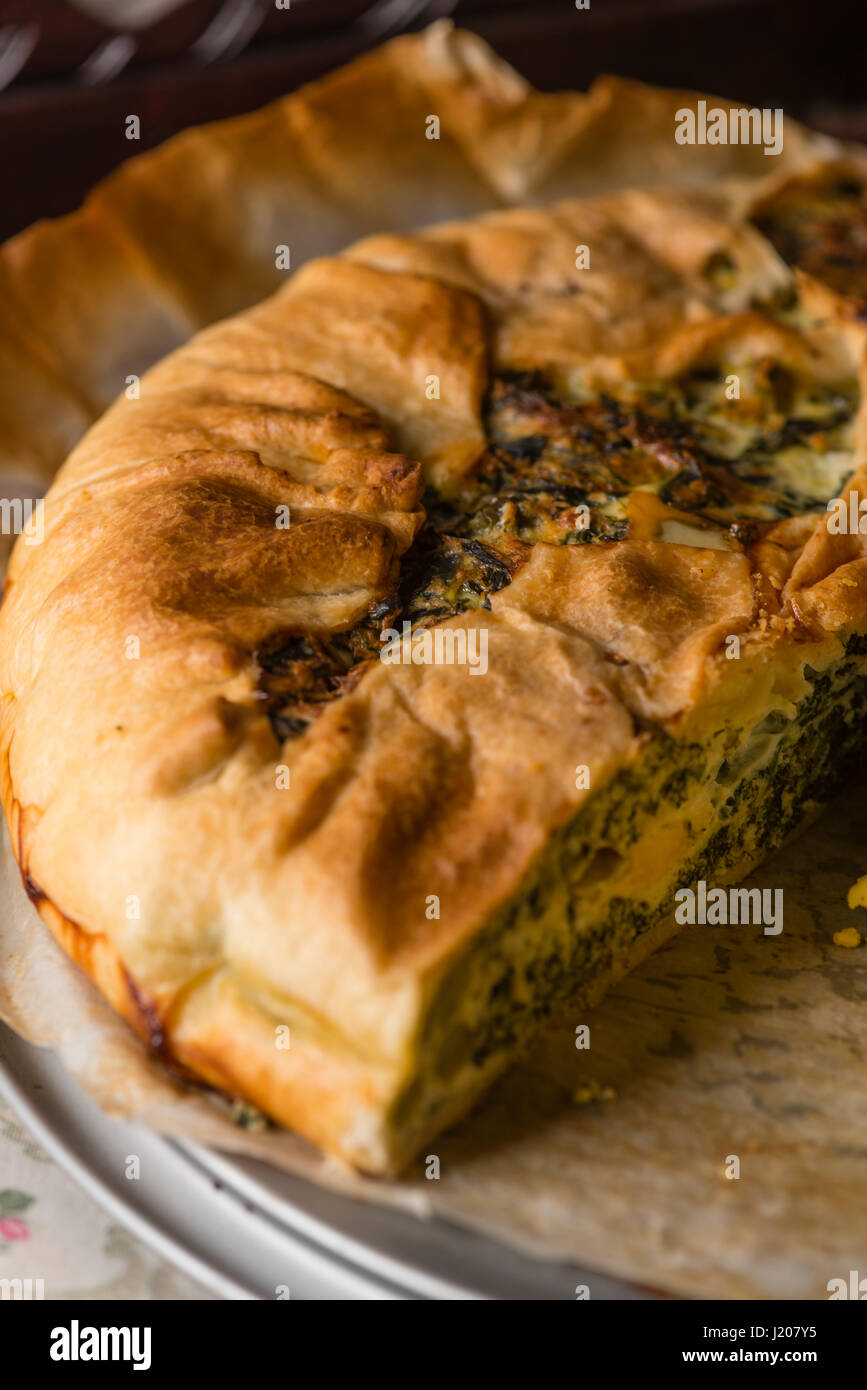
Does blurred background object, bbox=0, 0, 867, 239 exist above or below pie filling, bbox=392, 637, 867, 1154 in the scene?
above

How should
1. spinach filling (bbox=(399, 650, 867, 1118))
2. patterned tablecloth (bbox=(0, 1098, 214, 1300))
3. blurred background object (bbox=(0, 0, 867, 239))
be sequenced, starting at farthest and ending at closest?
blurred background object (bbox=(0, 0, 867, 239)), spinach filling (bbox=(399, 650, 867, 1118)), patterned tablecloth (bbox=(0, 1098, 214, 1300))

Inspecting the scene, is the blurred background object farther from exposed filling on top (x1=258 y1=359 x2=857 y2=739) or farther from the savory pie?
exposed filling on top (x1=258 y1=359 x2=857 y2=739)

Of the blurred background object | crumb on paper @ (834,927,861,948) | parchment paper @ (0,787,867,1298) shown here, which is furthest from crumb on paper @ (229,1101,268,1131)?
the blurred background object

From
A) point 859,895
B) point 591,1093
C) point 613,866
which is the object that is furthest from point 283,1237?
point 859,895

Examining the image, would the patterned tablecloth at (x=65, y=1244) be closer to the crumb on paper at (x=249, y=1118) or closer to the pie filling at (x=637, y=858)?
the crumb on paper at (x=249, y=1118)

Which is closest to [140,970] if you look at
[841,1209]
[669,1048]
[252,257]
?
[669,1048]

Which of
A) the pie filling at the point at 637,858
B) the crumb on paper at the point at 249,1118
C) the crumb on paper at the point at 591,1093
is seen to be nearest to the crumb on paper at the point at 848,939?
the pie filling at the point at 637,858
